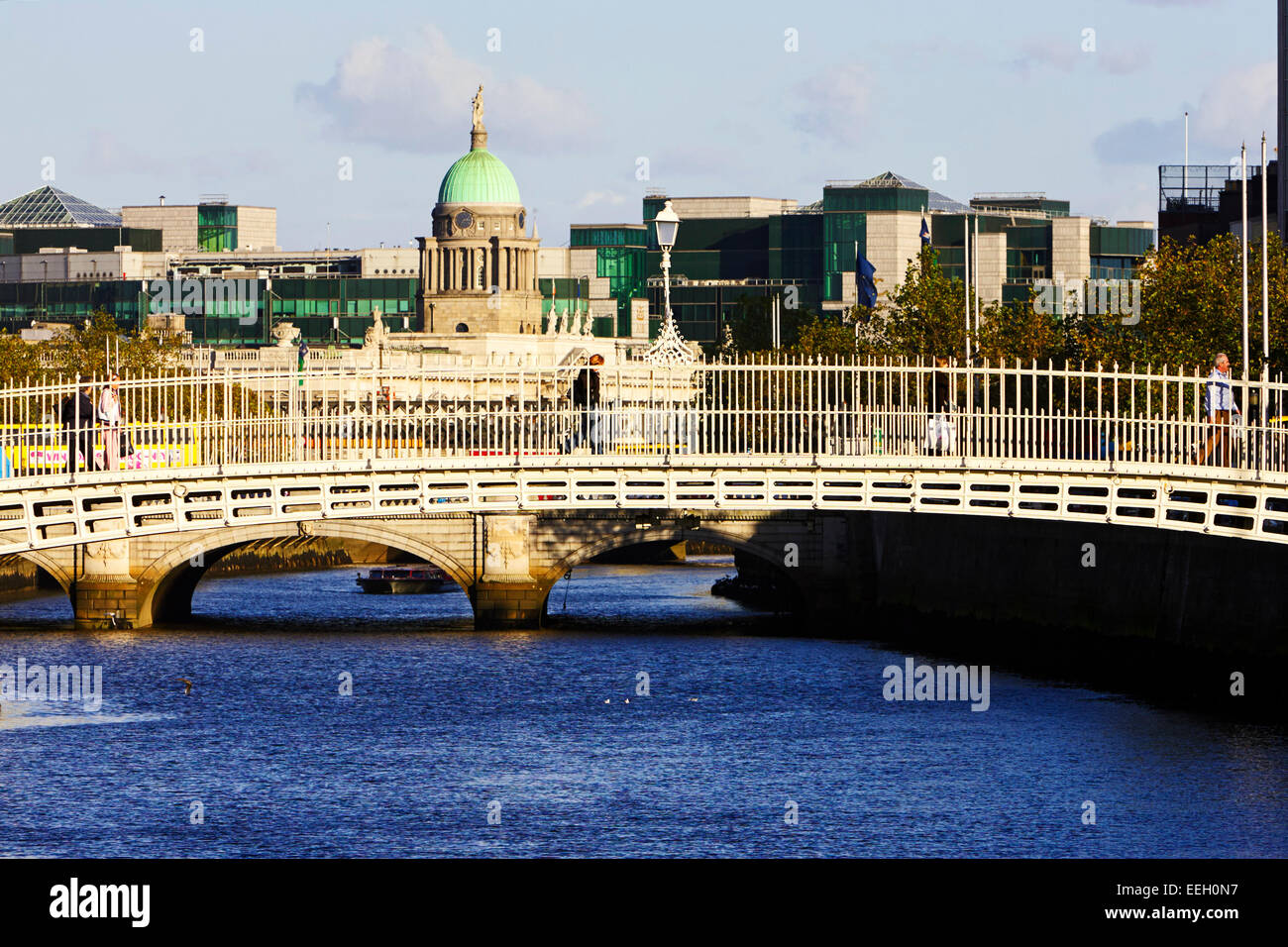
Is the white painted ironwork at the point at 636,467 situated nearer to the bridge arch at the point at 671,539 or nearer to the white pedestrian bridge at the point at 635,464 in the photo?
the white pedestrian bridge at the point at 635,464

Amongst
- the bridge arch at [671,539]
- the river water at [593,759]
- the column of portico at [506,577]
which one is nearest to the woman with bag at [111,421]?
the river water at [593,759]

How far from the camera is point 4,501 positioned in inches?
2101

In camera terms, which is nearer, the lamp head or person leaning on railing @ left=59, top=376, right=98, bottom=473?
person leaning on railing @ left=59, top=376, right=98, bottom=473

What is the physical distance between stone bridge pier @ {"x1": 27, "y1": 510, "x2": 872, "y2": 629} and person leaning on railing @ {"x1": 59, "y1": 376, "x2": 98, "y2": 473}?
124 ft

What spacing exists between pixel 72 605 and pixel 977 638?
34276 millimetres

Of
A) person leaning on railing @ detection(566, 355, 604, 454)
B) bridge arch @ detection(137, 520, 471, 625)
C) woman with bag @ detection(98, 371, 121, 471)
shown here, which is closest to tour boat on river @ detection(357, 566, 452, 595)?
bridge arch @ detection(137, 520, 471, 625)

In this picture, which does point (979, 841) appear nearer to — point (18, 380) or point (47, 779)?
point (47, 779)

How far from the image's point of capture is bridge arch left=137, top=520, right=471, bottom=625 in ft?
323

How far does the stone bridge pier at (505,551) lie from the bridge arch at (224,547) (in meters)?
0.04

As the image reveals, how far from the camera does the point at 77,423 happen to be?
5506cm

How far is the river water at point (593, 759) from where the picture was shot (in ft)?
185

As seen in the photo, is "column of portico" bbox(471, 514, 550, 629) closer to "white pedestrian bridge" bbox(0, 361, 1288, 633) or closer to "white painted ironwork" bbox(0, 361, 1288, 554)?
"white pedestrian bridge" bbox(0, 361, 1288, 633)
